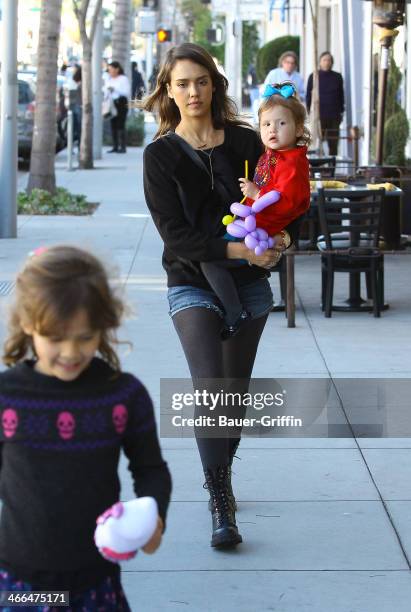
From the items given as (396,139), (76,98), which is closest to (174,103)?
(396,139)

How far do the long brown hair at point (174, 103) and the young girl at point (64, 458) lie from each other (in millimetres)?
2148

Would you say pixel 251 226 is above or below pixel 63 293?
above

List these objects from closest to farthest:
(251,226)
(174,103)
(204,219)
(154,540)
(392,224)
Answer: (154,540) → (251,226) → (204,219) → (174,103) → (392,224)

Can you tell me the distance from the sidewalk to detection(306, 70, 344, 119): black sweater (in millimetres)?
12483

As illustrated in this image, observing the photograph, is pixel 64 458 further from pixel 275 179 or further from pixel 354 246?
pixel 354 246

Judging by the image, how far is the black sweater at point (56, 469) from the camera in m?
2.85

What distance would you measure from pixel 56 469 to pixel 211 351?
6.70 feet

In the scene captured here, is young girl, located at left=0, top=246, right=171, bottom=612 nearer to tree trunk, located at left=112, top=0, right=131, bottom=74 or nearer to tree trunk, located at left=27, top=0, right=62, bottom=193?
tree trunk, located at left=27, top=0, right=62, bottom=193

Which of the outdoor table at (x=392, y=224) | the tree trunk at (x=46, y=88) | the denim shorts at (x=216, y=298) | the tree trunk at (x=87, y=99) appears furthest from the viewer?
the tree trunk at (x=87, y=99)

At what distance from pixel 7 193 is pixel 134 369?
668 centimetres

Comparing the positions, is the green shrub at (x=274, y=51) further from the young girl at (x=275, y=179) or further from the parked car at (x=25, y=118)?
the young girl at (x=275, y=179)

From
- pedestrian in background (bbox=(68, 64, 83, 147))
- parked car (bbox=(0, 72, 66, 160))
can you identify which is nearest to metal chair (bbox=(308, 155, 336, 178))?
parked car (bbox=(0, 72, 66, 160))

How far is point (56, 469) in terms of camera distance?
9.37 ft

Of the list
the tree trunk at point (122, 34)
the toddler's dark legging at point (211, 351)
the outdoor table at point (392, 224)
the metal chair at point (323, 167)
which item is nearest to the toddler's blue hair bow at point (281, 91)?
the toddler's dark legging at point (211, 351)
